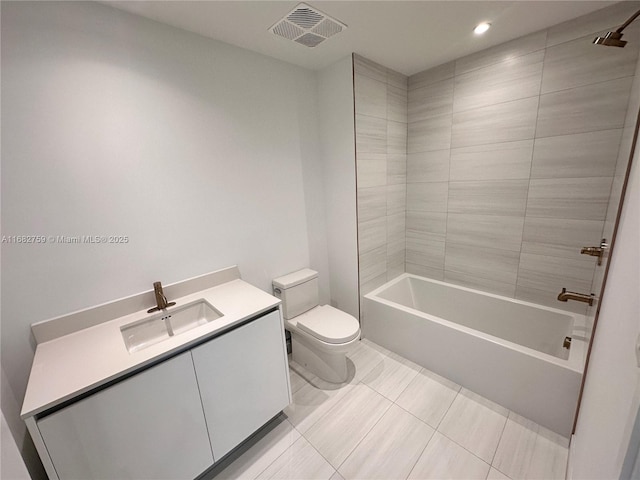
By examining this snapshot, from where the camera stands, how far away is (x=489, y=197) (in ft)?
6.88

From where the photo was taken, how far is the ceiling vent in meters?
1.39

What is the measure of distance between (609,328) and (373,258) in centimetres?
159

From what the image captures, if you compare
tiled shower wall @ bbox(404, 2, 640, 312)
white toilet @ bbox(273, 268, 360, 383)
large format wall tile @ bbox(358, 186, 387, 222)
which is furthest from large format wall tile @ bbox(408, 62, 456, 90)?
white toilet @ bbox(273, 268, 360, 383)

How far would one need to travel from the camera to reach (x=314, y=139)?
221 cm

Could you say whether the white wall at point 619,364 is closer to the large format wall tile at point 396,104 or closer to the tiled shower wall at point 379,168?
the tiled shower wall at point 379,168

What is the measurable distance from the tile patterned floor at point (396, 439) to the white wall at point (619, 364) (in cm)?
45

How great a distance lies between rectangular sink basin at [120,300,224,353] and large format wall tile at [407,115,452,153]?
7.26ft

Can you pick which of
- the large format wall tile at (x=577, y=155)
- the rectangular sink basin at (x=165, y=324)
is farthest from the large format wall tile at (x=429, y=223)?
the rectangular sink basin at (x=165, y=324)

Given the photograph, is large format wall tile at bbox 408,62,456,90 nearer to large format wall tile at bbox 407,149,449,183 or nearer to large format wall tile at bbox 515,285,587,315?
large format wall tile at bbox 407,149,449,183

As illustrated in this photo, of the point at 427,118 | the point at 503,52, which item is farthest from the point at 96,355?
the point at 503,52

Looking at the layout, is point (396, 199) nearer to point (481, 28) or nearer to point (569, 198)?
point (569, 198)

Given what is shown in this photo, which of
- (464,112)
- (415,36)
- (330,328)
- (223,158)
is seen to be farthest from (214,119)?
(464,112)

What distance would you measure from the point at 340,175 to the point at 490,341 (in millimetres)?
1590

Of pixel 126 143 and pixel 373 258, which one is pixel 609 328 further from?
pixel 126 143
